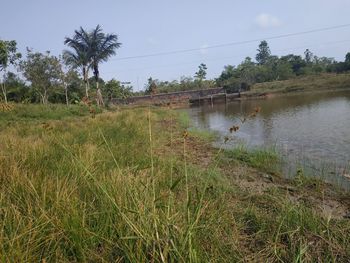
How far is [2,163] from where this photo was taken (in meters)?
3.25

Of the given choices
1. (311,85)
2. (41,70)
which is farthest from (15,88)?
(311,85)

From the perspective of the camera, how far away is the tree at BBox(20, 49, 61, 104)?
92.5 ft

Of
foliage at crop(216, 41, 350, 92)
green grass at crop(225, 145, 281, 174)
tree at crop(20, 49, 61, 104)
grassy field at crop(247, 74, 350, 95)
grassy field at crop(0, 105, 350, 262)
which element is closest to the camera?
grassy field at crop(0, 105, 350, 262)

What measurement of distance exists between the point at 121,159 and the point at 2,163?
1.55 metres

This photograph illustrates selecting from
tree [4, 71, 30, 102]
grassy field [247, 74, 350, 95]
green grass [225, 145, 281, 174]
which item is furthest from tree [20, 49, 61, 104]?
grassy field [247, 74, 350, 95]

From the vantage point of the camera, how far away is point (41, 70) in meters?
28.6

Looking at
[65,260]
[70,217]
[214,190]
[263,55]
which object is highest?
[263,55]

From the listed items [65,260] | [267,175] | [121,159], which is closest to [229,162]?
[267,175]

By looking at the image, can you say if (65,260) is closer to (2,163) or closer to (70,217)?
(70,217)

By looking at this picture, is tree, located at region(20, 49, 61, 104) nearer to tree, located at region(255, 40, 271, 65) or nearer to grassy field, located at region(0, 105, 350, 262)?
grassy field, located at region(0, 105, 350, 262)

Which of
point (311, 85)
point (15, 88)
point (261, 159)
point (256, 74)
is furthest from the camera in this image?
point (256, 74)

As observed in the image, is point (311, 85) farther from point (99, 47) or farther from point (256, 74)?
point (99, 47)

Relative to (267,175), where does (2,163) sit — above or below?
above

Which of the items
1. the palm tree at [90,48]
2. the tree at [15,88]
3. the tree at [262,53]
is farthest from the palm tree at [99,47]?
the tree at [262,53]
